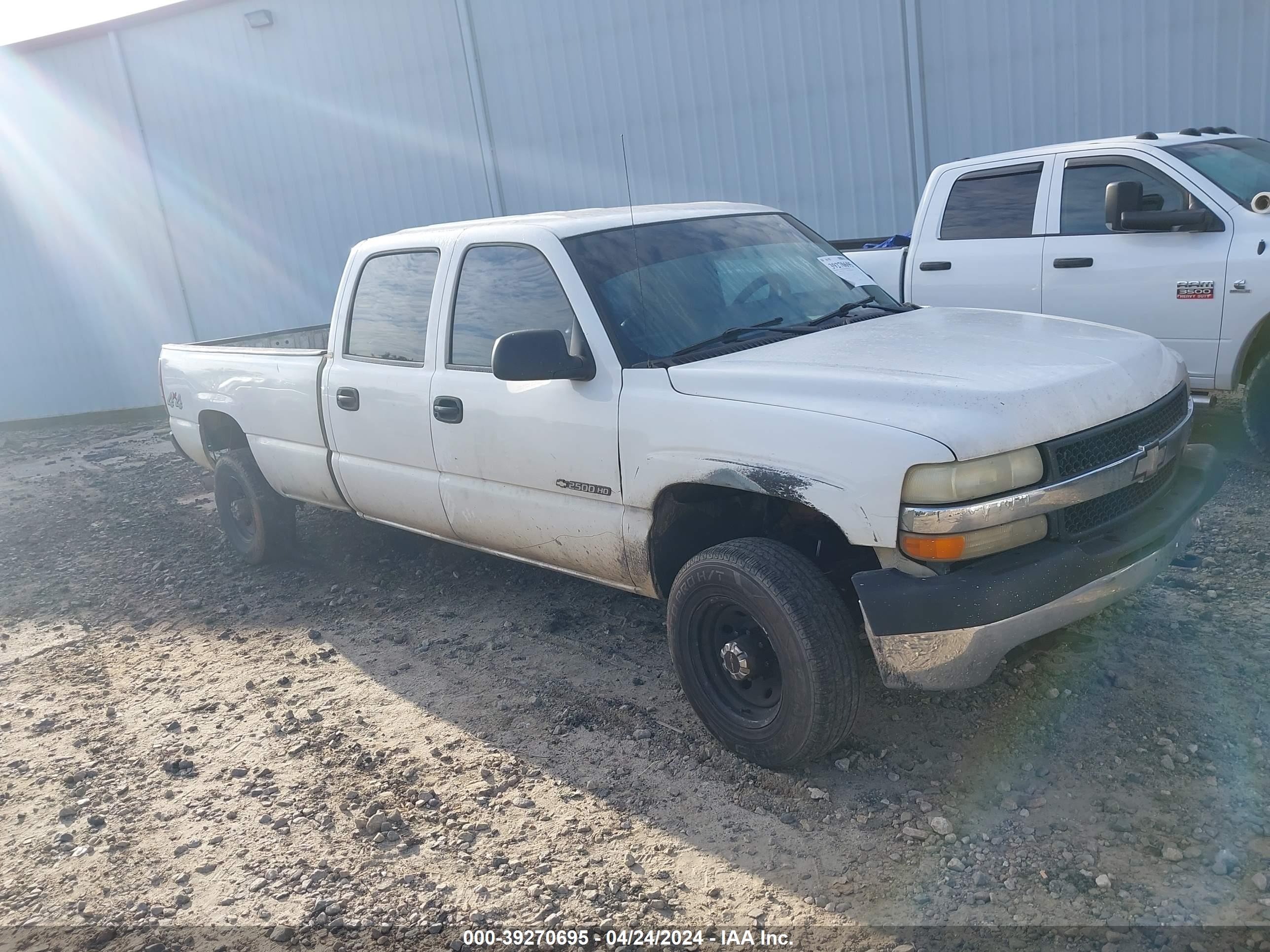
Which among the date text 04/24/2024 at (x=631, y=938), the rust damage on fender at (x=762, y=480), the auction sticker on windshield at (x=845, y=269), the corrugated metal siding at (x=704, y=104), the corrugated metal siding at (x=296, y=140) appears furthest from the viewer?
the corrugated metal siding at (x=296, y=140)

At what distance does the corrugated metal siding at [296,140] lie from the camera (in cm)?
1231

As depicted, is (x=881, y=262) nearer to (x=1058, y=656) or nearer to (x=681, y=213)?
(x=681, y=213)

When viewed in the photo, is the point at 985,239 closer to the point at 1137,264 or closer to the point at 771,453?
the point at 1137,264

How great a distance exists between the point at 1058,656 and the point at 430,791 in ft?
7.99

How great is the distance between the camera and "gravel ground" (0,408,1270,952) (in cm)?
291

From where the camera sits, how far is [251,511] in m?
6.48

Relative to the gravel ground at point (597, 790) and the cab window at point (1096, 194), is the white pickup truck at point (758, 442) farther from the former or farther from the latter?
the cab window at point (1096, 194)

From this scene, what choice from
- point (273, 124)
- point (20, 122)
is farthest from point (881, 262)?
point (20, 122)

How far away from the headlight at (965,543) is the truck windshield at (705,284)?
120 centimetres

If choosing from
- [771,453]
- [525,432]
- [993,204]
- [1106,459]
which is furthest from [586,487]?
[993,204]

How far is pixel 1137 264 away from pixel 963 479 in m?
4.02

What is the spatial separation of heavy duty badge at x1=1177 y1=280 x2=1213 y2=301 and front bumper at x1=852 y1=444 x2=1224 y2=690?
3377 millimetres

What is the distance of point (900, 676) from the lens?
10.3ft

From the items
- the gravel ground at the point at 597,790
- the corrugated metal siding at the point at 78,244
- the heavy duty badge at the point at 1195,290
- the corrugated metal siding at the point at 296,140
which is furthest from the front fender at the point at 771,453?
the corrugated metal siding at the point at 78,244
